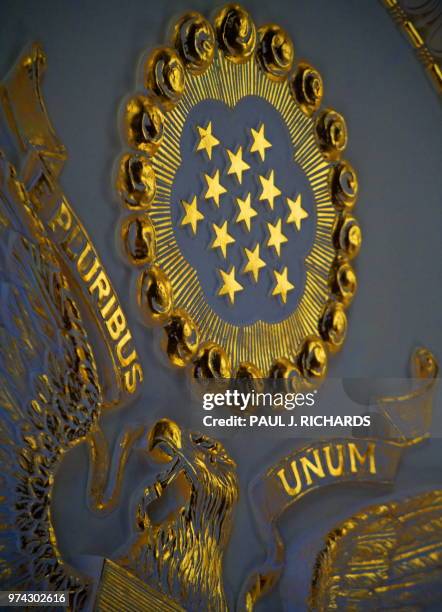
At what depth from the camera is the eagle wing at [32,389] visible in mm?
2043

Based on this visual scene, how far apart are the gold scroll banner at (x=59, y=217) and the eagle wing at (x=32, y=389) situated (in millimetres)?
60

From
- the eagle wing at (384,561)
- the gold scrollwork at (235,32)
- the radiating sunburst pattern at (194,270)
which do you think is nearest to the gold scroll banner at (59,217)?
the radiating sunburst pattern at (194,270)

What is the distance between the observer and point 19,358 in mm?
2062

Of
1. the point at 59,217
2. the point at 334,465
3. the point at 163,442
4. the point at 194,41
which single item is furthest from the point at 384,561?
the point at 194,41

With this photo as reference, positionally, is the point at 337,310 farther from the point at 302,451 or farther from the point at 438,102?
the point at 438,102

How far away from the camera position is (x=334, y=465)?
2.87 meters

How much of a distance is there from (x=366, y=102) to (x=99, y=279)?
4.30ft

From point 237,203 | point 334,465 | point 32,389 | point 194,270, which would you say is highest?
point 237,203

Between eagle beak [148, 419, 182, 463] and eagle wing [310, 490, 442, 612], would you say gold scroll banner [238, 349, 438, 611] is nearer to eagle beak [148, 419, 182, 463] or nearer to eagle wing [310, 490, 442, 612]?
eagle wing [310, 490, 442, 612]

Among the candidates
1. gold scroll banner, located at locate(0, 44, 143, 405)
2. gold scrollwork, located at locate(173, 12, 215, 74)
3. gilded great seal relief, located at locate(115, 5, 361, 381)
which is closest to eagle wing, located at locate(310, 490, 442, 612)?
gilded great seal relief, located at locate(115, 5, 361, 381)

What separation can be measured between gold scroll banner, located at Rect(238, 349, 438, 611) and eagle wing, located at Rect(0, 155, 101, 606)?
63 centimetres

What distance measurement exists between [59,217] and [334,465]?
112 centimetres

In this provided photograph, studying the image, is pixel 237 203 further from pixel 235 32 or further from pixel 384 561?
pixel 384 561

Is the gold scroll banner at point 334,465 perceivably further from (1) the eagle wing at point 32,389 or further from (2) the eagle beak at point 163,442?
(1) the eagle wing at point 32,389
